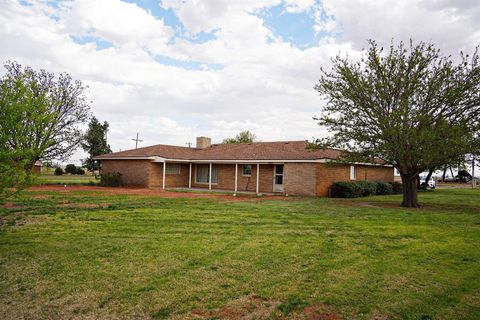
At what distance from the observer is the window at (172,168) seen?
103 feet

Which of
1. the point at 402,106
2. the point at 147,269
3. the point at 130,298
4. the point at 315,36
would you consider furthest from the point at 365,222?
the point at 315,36

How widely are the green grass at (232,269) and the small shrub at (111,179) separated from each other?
19302 mm

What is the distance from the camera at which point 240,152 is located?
1206 inches

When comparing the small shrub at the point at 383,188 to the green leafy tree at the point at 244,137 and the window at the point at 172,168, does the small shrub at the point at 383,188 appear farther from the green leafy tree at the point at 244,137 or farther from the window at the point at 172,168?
the green leafy tree at the point at 244,137

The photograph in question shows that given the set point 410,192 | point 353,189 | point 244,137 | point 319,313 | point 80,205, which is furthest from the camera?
point 244,137

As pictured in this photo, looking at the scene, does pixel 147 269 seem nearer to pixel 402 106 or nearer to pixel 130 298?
pixel 130 298

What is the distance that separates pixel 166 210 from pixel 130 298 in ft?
31.0

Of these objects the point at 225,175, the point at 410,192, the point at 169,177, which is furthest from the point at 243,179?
the point at 410,192

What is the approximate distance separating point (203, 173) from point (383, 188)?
14.1m

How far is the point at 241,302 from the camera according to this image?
193 inches

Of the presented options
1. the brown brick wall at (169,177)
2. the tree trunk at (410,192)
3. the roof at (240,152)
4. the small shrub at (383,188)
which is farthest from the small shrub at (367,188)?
the brown brick wall at (169,177)

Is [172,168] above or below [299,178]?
above

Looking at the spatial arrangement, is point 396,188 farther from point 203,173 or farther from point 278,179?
point 203,173

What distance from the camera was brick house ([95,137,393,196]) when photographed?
2512cm
